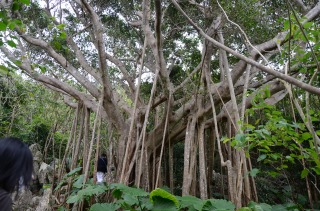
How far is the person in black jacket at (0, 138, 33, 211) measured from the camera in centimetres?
112

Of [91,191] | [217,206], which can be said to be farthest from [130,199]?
[217,206]

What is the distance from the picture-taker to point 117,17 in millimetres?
5781

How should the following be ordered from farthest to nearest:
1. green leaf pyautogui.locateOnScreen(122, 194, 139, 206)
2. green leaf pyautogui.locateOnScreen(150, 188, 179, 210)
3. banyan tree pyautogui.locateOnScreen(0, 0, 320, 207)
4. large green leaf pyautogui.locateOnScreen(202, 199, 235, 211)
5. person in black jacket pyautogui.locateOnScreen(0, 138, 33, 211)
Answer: banyan tree pyautogui.locateOnScreen(0, 0, 320, 207) < green leaf pyautogui.locateOnScreen(122, 194, 139, 206) < large green leaf pyautogui.locateOnScreen(202, 199, 235, 211) < green leaf pyautogui.locateOnScreen(150, 188, 179, 210) < person in black jacket pyautogui.locateOnScreen(0, 138, 33, 211)

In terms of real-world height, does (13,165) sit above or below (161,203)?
above

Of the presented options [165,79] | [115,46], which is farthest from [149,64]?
[165,79]

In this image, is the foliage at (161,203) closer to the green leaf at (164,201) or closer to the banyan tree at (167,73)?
the green leaf at (164,201)

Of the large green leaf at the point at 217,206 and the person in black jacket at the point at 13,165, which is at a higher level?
the person in black jacket at the point at 13,165

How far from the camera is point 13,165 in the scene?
1.15 metres

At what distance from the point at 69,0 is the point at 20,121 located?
10.2ft

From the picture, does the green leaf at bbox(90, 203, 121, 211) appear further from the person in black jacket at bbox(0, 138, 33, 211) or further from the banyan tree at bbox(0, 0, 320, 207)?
the person in black jacket at bbox(0, 138, 33, 211)

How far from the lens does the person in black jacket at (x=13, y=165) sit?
1.12 metres

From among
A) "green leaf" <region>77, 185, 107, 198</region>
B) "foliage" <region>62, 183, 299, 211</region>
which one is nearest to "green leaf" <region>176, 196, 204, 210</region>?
"foliage" <region>62, 183, 299, 211</region>

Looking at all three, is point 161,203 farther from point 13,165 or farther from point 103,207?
point 13,165

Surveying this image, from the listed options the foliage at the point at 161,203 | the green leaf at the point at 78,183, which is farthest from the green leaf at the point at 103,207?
the green leaf at the point at 78,183
